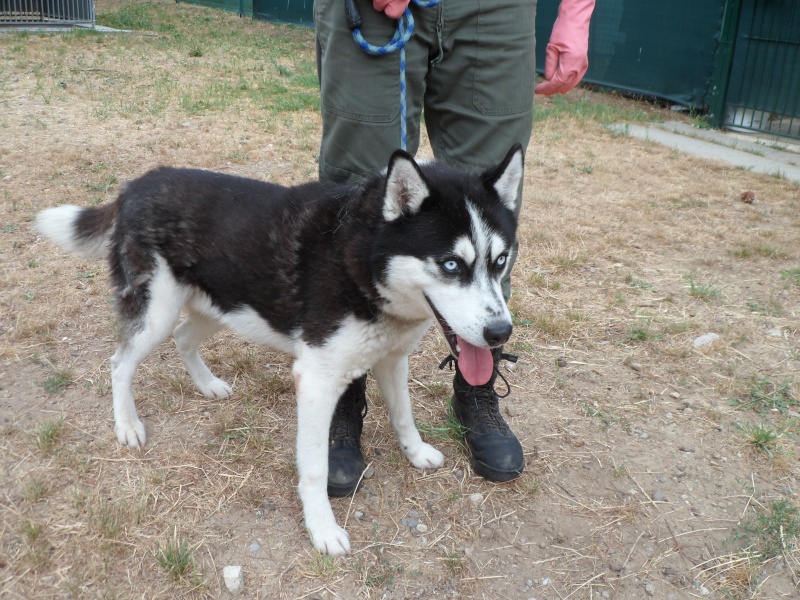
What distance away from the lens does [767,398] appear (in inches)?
128

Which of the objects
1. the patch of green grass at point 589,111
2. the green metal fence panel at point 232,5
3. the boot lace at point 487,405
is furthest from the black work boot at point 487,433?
the green metal fence panel at point 232,5

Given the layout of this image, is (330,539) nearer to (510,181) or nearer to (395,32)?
(510,181)

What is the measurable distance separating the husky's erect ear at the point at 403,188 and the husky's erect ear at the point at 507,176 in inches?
10.8

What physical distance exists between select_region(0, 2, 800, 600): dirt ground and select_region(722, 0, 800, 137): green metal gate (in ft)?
12.3

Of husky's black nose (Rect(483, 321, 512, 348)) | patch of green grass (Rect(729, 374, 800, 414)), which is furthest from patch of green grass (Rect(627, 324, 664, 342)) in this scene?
husky's black nose (Rect(483, 321, 512, 348))

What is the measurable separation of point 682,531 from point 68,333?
2.90 meters

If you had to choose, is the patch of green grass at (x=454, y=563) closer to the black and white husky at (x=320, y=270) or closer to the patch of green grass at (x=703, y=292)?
the black and white husky at (x=320, y=270)

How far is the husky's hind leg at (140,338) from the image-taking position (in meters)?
2.60

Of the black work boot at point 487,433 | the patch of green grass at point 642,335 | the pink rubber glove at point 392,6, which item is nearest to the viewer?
the pink rubber glove at point 392,6

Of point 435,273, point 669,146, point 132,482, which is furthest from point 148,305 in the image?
point 669,146

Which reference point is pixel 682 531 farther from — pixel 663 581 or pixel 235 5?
pixel 235 5

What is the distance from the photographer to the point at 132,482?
8.29ft

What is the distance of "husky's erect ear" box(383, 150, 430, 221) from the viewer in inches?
80.7

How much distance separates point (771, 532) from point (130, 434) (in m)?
2.38
